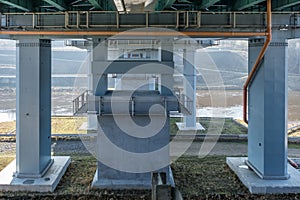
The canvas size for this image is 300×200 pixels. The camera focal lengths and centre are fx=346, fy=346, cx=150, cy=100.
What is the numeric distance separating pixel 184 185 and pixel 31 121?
17.9ft

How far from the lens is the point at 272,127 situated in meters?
11.3

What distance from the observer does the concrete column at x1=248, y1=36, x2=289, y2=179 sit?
11062 mm

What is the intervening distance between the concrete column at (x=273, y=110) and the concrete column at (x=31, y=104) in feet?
23.8

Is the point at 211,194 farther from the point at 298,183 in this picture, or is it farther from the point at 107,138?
the point at 107,138

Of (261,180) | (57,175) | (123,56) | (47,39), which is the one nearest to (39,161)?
(57,175)

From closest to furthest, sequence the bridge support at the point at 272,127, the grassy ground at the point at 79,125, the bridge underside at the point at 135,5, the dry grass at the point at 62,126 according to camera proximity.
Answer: the bridge underside at the point at 135,5 < the bridge support at the point at 272,127 < the dry grass at the point at 62,126 < the grassy ground at the point at 79,125

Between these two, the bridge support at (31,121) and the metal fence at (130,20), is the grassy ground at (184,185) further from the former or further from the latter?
the metal fence at (130,20)

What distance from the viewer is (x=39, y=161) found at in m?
11.5

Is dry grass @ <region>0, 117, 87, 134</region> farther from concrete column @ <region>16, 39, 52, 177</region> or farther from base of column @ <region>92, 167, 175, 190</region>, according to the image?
base of column @ <region>92, 167, 175, 190</region>

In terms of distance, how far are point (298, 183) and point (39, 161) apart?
8399 mm

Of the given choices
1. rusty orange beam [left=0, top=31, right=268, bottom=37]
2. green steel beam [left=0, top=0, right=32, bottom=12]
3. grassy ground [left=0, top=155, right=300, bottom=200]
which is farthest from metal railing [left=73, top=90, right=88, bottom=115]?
green steel beam [left=0, top=0, right=32, bottom=12]

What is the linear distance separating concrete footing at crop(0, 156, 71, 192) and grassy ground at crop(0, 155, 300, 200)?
22cm

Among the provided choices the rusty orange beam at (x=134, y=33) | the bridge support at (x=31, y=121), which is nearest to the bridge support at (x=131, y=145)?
the rusty orange beam at (x=134, y=33)

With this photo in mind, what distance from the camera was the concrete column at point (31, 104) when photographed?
36.5 ft
